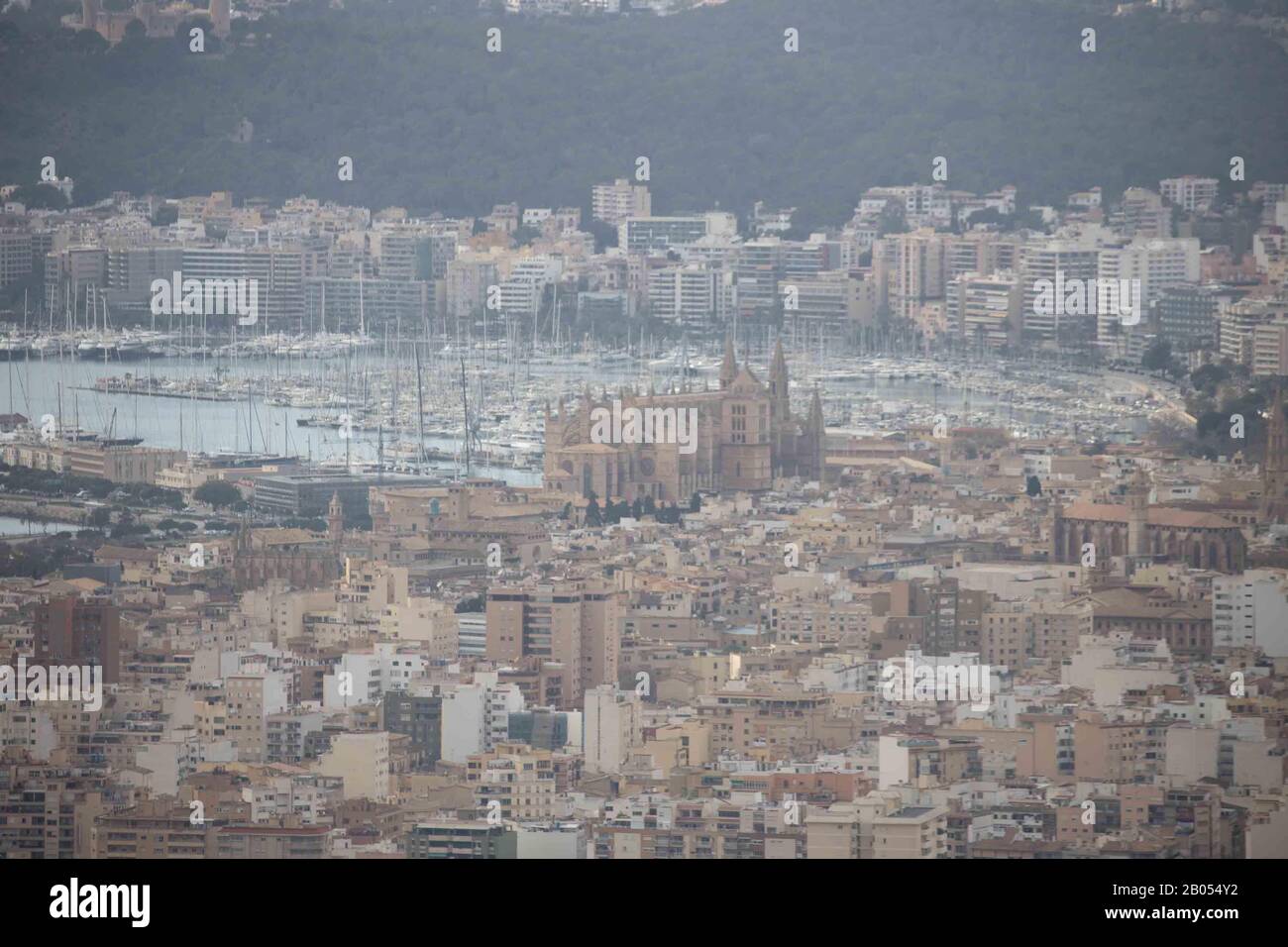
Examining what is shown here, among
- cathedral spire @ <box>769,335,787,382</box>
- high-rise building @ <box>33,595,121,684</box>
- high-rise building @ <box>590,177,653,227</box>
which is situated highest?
high-rise building @ <box>590,177,653,227</box>

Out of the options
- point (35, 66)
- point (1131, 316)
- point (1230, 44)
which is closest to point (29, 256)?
point (35, 66)

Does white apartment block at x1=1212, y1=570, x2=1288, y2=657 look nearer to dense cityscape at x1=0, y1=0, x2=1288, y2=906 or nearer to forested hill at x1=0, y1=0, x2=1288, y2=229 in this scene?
dense cityscape at x1=0, y1=0, x2=1288, y2=906

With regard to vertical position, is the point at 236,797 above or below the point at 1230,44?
below

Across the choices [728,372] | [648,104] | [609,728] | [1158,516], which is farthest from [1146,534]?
[648,104]

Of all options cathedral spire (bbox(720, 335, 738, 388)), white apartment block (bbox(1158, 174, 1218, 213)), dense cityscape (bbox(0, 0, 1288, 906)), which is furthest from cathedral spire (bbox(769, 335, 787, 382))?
white apartment block (bbox(1158, 174, 1218, 213))

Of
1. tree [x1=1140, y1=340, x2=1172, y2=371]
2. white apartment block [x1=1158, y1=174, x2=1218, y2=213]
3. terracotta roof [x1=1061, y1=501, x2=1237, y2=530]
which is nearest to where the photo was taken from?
terracotta roof [x1=1061, y1=501, x2=1237, y2=530]

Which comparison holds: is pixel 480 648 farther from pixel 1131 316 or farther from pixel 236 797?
pixel 1131 316
